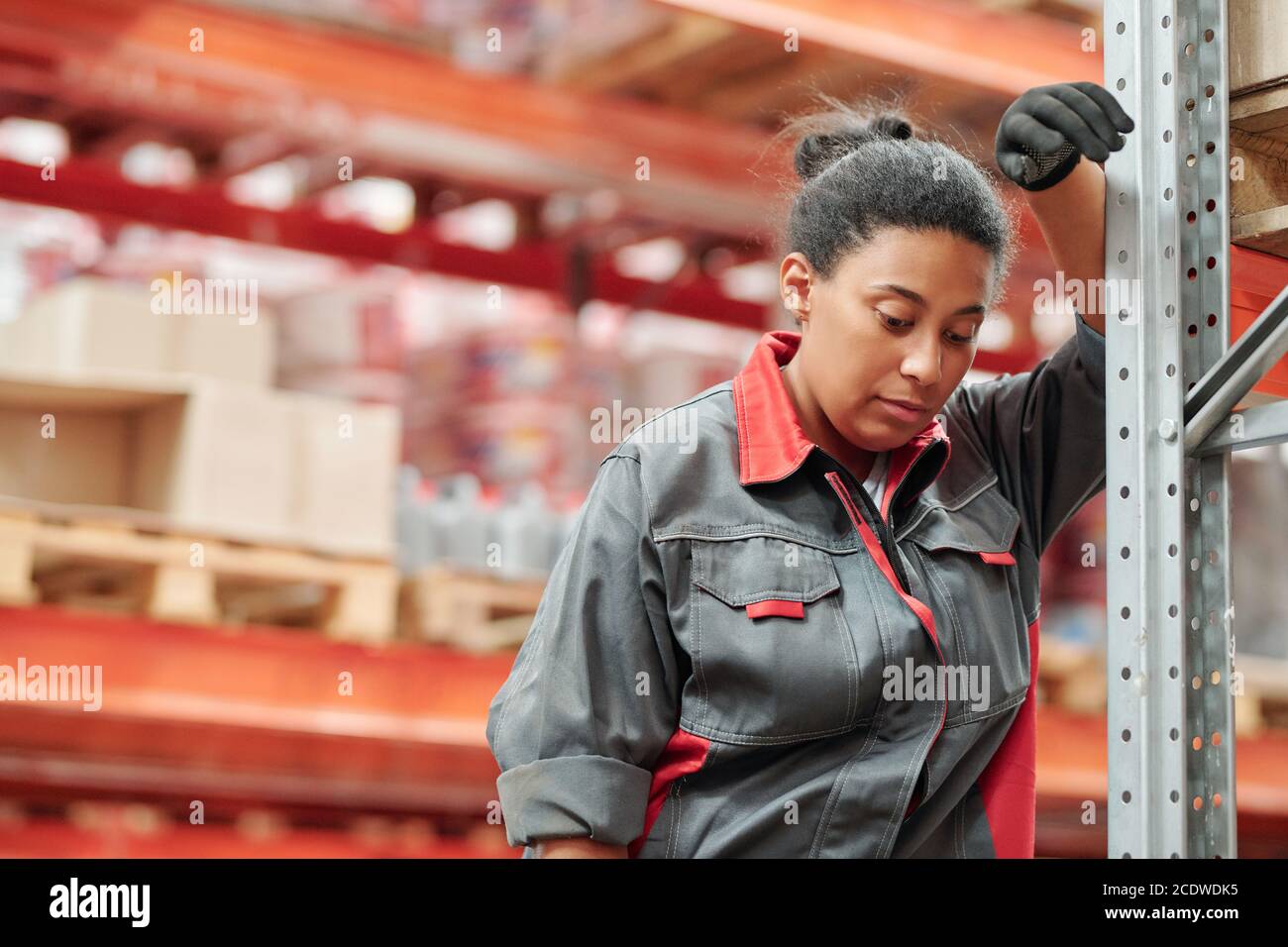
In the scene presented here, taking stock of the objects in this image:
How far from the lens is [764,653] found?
2.06 m

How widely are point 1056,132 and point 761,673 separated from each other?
868 mm

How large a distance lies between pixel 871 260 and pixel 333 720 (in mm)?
3056

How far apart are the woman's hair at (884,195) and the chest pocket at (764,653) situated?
473mm

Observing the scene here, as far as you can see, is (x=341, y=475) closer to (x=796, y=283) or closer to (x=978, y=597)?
(x=796, y=283)

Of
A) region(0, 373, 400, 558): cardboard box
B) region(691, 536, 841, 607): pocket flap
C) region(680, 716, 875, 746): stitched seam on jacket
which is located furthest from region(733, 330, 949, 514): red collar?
region(0, 373, 400, 558): cardboard box

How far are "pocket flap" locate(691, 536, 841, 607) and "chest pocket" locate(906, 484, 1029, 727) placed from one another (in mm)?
189

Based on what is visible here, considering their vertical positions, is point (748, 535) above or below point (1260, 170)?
below

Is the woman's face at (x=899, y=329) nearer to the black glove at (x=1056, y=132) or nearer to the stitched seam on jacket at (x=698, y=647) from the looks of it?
the black glove at (x=1056, y=132)

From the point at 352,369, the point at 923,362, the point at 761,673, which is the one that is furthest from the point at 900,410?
the point at 352,369

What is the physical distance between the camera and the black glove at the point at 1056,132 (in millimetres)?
2104

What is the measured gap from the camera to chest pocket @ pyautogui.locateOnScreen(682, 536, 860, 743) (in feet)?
6.75

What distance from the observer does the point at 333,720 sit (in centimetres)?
471

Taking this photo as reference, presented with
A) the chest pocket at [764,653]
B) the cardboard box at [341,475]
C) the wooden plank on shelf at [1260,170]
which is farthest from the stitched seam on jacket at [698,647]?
the cardboard box at [341,475]

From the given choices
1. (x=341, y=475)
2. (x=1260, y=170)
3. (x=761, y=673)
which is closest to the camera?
(x=761, y=673)
